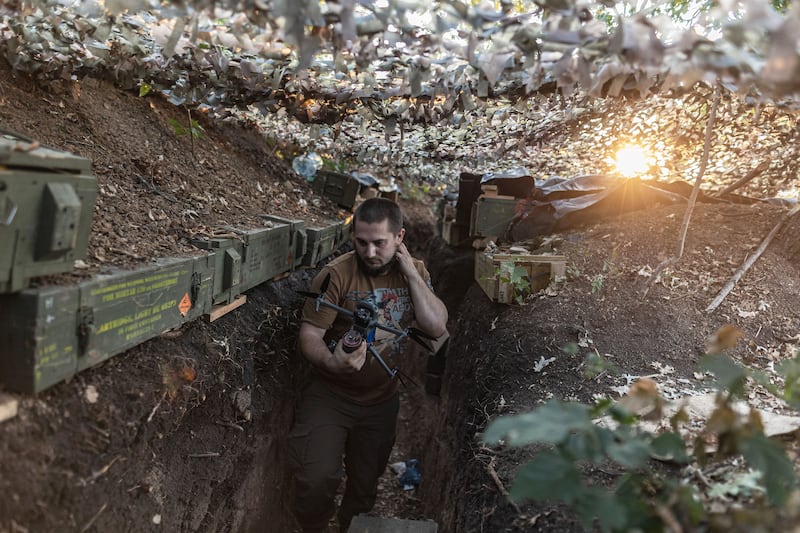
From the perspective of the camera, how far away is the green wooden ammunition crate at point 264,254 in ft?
12.8

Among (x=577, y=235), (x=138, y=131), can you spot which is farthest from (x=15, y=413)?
(x=577, y=235)

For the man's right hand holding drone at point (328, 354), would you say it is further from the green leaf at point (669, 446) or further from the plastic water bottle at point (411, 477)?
the plastic water bottle at point (411, 477)

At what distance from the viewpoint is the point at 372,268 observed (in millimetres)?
3906

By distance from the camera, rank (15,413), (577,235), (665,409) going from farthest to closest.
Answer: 1. (577,235)
2. (665,409)
3. (15,413)

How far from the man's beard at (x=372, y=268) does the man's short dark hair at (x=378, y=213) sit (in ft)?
0.93

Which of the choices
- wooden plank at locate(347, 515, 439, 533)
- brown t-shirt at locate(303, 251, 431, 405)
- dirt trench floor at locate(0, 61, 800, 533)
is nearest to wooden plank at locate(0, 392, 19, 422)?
dirt trench floor at locate(0, 61, 800, 533)

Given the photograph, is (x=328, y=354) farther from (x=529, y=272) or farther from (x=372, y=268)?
(x=529, y=272)

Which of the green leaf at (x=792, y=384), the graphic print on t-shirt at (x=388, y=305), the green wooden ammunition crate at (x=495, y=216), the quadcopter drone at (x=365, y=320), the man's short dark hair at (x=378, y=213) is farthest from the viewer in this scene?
the green wooden ammunition crate at (x=495, y=216)

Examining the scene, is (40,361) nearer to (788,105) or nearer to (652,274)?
(788,105)

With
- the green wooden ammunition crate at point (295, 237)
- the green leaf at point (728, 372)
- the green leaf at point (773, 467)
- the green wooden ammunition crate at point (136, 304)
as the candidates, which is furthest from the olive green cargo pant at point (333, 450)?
the green leaf at point (773, 467)

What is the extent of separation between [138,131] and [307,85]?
1.91 meters

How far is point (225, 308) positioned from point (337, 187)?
17.2 ft

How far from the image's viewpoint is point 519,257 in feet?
16.9

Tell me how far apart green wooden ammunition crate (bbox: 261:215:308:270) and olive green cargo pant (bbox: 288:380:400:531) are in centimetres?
156
